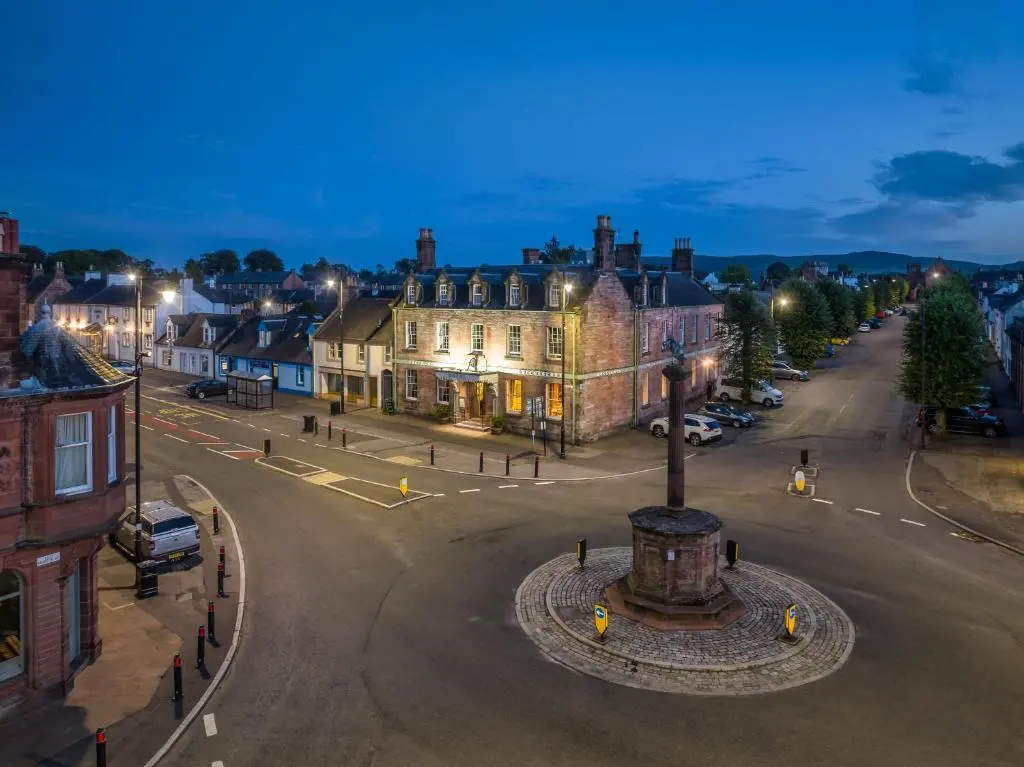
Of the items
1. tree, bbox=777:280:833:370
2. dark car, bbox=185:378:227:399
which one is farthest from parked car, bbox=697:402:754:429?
dark car, bbox=185:378:227:399

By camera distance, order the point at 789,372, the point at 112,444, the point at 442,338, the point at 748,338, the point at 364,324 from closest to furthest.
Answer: the point at 112,444
the point at 442,338
the point at 748,338
the point at 364,324
the point at 789,372

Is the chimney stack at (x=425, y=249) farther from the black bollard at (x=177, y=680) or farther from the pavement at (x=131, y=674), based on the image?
the black bollard at (x=177, y=680)

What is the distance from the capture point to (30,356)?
45.1 ft

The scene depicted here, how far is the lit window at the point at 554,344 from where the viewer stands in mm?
38500

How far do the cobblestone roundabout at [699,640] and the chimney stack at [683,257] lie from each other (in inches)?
1710

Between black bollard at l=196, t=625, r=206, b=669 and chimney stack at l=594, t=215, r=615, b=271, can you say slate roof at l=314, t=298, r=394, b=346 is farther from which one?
black bollard at l=196, t=625, r=206, b=669

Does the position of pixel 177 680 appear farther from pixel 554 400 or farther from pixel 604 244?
pixel 604 244

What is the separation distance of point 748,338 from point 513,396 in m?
19.6

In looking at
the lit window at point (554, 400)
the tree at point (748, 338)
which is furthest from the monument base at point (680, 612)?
the tree at point (748, 338)

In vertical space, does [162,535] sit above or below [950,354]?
below

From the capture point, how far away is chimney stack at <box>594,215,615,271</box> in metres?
39.2

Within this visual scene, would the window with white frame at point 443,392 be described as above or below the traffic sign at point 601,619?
above

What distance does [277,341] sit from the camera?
59438 mm

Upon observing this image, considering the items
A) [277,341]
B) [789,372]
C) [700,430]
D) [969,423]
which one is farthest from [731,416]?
[277,341]
